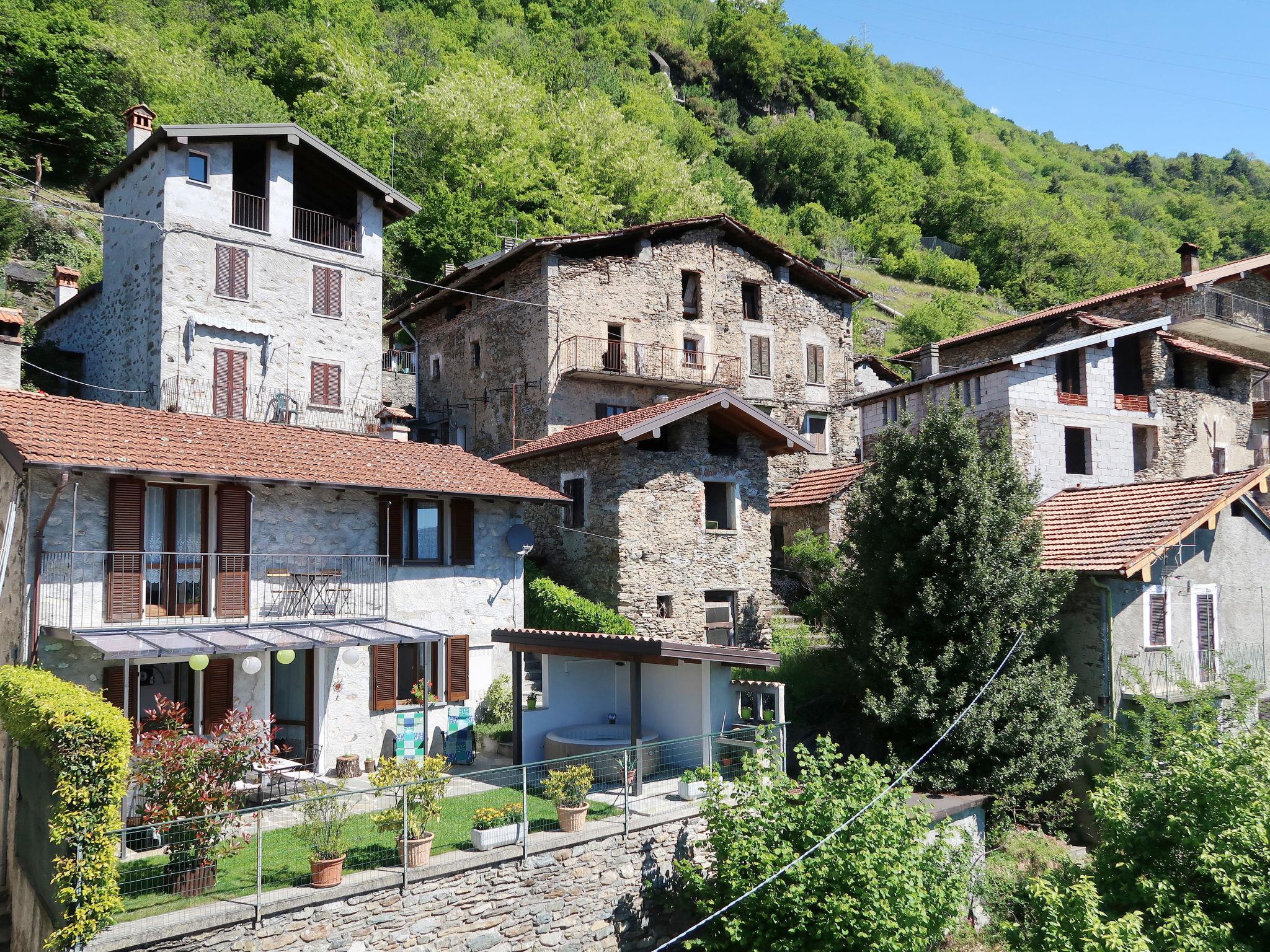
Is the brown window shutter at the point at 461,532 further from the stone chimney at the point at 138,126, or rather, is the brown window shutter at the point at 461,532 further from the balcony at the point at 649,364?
the stone chimney at the point at 138,126

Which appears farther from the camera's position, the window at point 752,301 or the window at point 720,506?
the window at point 752,301

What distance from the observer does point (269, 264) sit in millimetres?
25719

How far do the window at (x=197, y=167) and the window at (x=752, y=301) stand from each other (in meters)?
18.5

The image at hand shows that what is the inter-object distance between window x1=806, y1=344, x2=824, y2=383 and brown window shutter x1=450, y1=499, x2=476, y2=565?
64.9 feet

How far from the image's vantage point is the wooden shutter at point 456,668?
18.4m

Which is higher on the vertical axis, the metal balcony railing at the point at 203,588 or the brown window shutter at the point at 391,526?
the brown window shutter at the point at 391,526

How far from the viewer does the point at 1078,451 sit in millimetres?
27156

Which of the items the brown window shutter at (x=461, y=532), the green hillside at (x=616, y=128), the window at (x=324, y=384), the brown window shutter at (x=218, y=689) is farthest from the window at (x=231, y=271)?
the green hillside at (x=616, y=128)

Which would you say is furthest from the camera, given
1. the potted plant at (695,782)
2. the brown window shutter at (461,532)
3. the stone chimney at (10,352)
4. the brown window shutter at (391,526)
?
the brown window shutter at (461,532)

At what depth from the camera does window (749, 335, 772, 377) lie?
34219 millimetres

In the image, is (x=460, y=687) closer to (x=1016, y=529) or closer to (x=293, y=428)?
(x=293, y=428)

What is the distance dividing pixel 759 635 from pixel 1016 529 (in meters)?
7.89

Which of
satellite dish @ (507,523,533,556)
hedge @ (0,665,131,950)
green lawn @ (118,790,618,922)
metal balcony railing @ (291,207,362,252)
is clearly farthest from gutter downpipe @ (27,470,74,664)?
metal balcony railing @ (291,207,362,252)

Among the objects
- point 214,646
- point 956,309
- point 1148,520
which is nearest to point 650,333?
point 1148,520
